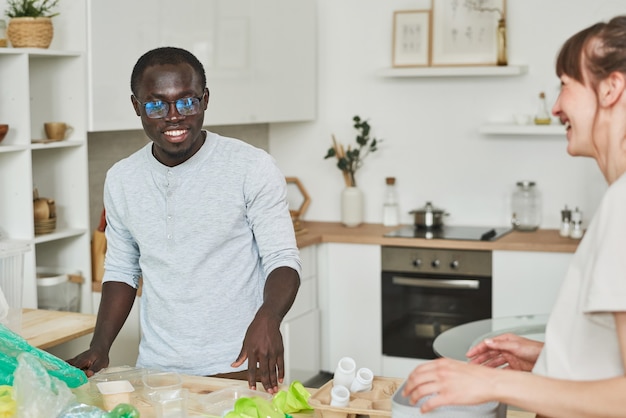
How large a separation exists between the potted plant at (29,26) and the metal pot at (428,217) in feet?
7.22

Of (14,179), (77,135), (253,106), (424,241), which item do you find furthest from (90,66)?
(424,241)

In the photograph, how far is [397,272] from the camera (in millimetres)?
4480

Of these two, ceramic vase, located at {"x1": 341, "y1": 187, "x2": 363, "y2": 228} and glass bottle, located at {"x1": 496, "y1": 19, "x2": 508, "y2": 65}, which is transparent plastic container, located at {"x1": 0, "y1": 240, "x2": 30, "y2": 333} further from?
glass bottle, located at {"x1": 496, "y1": 19, "x2": 508, "y2": 65}

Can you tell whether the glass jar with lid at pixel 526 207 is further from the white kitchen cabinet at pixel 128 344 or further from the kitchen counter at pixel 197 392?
the kitchen counter at pixel 197 392

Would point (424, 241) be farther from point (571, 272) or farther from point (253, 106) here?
point (571, 272)

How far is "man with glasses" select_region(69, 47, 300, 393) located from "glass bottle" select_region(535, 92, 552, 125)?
2.59 meters

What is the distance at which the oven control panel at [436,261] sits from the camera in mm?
4312

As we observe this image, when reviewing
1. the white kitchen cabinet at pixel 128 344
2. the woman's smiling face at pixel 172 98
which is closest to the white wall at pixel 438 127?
the white kitchen cabinet at pixel 128 344

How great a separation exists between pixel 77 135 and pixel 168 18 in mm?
624

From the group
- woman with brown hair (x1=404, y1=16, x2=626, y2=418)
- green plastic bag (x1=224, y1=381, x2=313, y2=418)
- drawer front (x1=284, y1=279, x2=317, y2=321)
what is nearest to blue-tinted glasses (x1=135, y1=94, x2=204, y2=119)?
green plastic bag (x1=224, y1=381, x2=313, y2=418)

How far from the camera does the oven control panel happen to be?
431 centimetres

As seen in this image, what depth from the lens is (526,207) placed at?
467 cm

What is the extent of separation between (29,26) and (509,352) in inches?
87.5

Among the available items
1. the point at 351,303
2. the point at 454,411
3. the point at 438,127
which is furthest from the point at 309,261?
the point at 454,411
